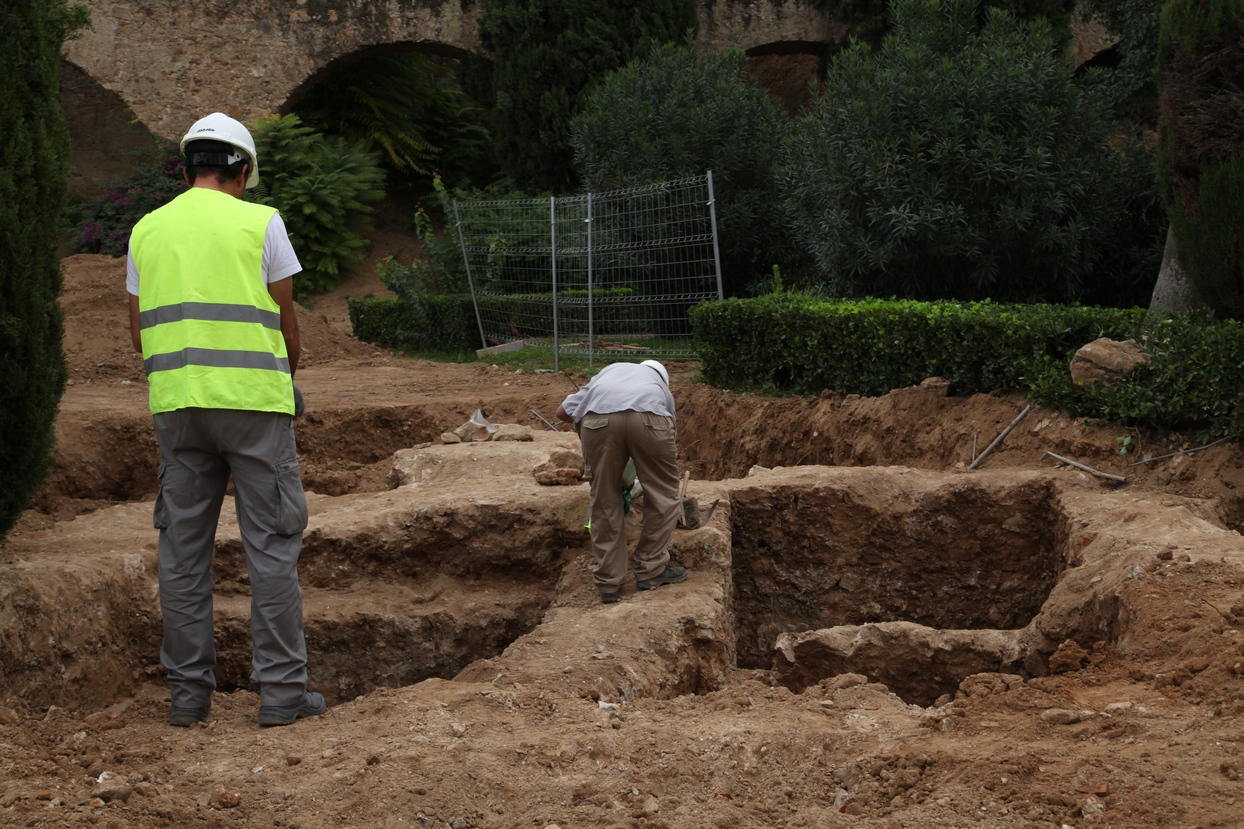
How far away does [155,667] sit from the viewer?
5.13 m

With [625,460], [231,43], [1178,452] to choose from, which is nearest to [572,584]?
[625,460]

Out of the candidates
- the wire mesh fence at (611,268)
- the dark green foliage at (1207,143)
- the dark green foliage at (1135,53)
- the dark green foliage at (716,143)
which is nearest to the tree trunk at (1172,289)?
the dark green foliage at (1207,143)

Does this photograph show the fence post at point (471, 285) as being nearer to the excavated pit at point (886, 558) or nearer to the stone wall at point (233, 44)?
the stone wall at point (233, 44)

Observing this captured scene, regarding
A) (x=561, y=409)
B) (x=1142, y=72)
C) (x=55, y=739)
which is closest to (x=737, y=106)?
(x=1142, y=72)

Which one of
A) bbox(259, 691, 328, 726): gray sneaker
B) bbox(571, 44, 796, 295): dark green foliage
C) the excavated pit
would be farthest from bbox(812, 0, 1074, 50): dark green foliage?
bbox(259, 691, 328, 726): gray sneaker

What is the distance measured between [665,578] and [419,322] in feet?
35.9

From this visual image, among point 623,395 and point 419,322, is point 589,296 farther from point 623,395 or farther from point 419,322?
point 623,395

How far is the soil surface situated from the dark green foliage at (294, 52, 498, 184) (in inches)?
513

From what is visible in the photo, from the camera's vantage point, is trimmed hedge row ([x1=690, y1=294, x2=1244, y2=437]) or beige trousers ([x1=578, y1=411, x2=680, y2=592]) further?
trimmed hedge row ([x1=690, y1=294, x2=1244, y2=437])

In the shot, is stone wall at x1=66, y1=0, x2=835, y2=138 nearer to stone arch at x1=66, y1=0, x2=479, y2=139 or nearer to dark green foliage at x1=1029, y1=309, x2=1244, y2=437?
stone arch at x1=66, y1=0, x2=479, y2=139

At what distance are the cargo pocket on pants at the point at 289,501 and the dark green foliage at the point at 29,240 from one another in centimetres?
148

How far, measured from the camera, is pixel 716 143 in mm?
13492

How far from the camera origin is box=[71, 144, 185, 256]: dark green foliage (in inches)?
743

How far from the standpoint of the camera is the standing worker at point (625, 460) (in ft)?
17.1
